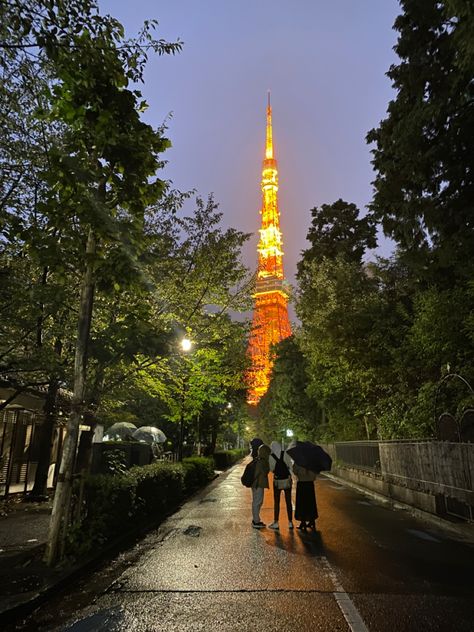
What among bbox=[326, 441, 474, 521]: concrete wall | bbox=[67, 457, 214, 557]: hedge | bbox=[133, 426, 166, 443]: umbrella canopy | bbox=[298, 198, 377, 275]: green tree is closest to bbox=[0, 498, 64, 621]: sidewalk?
bbox=[67, 457, 214, 557]: hedge

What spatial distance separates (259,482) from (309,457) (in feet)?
4.02

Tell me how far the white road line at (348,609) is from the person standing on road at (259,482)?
3968 mm

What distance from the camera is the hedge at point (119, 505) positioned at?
6.63 meters

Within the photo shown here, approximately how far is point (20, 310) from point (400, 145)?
1085 centimetres

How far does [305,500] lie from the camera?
29.4 feet

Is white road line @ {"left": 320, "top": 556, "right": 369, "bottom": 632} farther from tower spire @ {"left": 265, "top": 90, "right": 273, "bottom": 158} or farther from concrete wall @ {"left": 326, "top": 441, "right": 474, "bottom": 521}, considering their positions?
tower spire @ {"left": 265, "top": 90, "right": 273, "bottom": 158}

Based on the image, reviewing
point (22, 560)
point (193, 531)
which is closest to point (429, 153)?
point (193, 531)

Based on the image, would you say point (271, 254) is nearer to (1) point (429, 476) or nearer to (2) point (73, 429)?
(1) point (429, 476)

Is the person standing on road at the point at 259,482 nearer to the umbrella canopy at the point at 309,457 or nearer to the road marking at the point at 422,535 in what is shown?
the umbrella canopy at the point at 309,457

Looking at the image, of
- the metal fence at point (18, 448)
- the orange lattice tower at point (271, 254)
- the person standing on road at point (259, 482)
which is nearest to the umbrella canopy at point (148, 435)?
the metal fence at point (18, 448)

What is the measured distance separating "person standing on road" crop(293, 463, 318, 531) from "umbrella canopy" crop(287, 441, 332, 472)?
0.38 feet

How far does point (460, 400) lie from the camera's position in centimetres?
1211

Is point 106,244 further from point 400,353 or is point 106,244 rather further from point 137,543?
point 400,353

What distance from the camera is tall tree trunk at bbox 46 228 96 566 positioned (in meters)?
5.93
